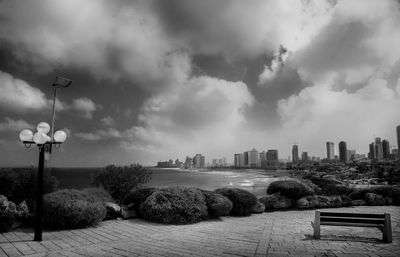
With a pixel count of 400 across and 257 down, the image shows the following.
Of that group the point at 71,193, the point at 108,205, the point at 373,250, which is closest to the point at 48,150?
the point at 71,193

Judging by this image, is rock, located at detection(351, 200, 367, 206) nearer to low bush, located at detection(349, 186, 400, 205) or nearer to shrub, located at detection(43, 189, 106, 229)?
low bush, located at detection(349, 186, 400, 205)

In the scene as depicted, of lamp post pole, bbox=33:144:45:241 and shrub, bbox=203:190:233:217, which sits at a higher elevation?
lamp post pole, bbox=33:144:45:241

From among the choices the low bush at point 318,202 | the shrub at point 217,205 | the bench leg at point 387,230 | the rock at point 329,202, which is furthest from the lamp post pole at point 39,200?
the rock at point 329,202

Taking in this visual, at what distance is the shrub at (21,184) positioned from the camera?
10.6m

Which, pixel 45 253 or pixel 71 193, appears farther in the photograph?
pixel 71 193

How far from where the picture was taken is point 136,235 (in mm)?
7758

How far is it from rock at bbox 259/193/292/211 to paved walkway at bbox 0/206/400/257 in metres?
3.54

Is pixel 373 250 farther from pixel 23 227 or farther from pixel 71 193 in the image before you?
pixel 23 227

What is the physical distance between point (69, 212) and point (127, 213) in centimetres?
245

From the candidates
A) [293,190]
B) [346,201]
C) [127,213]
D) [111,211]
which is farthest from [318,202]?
[111,211]

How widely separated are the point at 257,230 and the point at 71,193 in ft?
20.5

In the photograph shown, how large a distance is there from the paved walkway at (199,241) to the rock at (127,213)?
385mm

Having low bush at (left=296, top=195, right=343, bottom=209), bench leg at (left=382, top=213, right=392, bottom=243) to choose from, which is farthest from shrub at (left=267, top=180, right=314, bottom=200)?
bench leg at (left=382, top=213, right=392, bottom=243)

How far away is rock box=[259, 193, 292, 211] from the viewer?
1336cm
